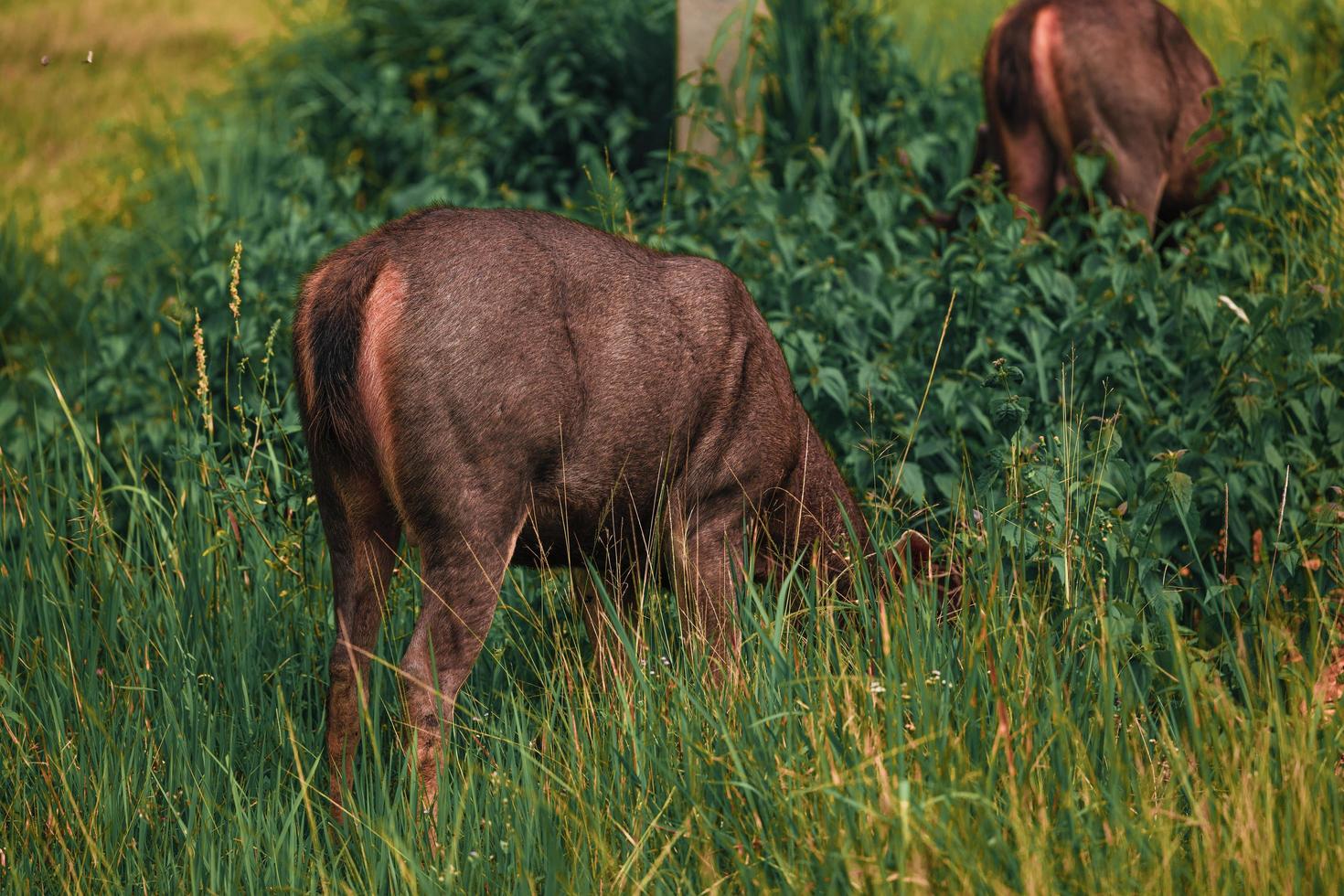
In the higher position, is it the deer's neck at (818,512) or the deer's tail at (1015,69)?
the deer's tail at (1015,69)

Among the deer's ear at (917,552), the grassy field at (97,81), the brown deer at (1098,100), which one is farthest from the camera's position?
the grassy field at (97,81)

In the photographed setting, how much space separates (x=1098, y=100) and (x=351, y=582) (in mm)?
3821

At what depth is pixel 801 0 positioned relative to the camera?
7.16 metres

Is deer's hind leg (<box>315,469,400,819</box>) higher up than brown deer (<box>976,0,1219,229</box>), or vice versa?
brown deer (<box>976,0,1219,229</box>)

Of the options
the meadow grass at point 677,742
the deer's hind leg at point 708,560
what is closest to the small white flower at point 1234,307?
the meadow grass at point 677,742

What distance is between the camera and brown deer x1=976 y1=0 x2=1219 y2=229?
6023mm

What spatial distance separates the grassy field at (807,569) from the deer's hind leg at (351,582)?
74mm

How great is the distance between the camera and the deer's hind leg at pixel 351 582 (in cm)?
340

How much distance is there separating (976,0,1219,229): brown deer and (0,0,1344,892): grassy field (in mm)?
310

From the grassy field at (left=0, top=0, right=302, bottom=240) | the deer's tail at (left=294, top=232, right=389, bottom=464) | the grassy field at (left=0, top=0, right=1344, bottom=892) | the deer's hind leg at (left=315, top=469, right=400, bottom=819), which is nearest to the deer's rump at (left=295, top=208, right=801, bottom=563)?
the deer's tail at (left=294, top=232, right=389, bottom=464)

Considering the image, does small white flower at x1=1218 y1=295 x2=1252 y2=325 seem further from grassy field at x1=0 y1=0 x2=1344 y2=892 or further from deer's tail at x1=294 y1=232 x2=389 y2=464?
deer's tail at x1=294 y1=232 x2=389 y2=464

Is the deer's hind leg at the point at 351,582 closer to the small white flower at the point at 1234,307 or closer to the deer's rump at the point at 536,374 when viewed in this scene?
the deer's rump at the point at 536,374

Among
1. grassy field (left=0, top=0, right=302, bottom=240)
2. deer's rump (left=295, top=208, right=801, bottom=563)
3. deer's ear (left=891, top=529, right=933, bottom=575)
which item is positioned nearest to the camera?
deer's rump (left=295, top=208, right=801, bottom=563)

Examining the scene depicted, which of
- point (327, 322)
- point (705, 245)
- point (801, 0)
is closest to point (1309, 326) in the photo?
point (705, 245)
